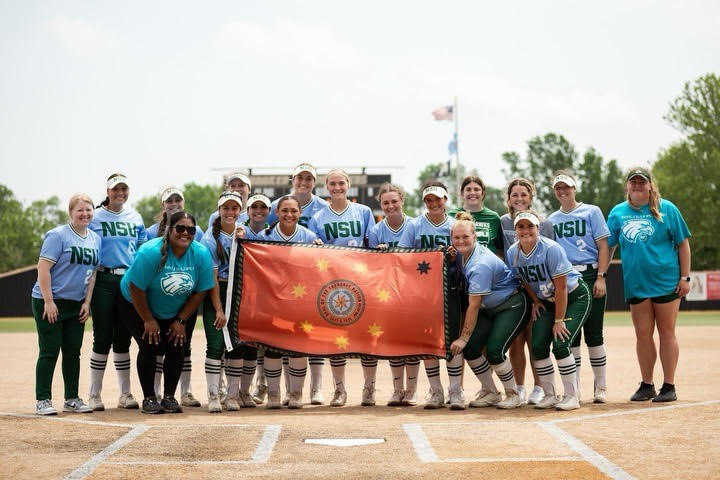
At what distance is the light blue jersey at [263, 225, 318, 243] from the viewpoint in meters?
9.77

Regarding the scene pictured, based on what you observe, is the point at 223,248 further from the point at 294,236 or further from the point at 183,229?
the point at 183,229

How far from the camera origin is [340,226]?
398 inches

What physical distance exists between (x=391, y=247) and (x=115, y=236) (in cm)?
275

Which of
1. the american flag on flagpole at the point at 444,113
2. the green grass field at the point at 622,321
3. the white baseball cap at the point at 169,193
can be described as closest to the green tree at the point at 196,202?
the american flag on flagpole at the point at 444,113

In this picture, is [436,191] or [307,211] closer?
[436,191]

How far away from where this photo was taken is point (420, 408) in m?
9.38

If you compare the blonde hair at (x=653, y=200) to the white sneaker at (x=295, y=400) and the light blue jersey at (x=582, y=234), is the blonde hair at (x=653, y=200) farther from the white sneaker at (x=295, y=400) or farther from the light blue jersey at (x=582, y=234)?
the white sneaker at (x=295, y=400)

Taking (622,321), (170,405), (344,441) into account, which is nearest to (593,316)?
(344,441)

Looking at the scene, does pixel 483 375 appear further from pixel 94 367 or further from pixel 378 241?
pixel 94 367

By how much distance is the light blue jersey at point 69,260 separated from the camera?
905cm

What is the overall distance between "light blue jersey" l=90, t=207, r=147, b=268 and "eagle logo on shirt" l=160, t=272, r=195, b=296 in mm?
747

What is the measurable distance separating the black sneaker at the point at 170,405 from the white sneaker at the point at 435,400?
2.35 meters

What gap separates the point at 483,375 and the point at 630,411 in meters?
1.45

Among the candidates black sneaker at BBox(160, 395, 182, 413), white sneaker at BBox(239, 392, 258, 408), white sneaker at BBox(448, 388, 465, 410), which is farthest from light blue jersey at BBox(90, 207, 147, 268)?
white sneaker at BBox(448, 388, 465, 410)
